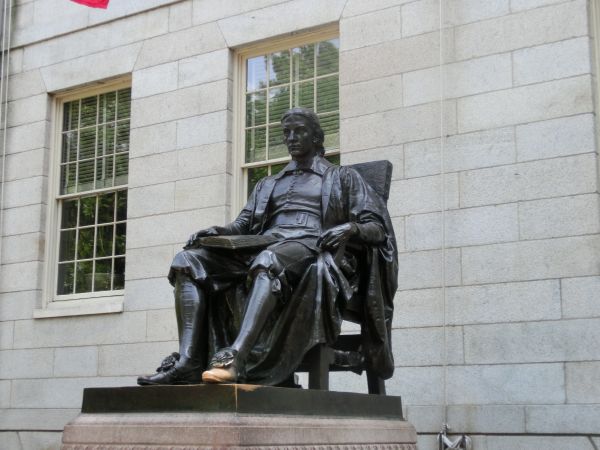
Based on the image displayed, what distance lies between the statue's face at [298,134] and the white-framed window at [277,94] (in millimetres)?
3189

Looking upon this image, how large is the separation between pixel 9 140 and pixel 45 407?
320cm

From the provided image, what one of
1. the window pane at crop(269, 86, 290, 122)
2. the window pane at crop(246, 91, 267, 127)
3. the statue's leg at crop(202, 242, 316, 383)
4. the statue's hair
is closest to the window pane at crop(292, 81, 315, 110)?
the window pane at crop(269, 86, 290, 122)

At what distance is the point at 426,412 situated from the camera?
815cm

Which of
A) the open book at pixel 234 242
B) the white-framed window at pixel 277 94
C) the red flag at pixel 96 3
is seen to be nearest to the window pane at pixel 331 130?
the white-framed window at pixel 277 94

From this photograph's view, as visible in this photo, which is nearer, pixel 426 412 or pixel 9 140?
pixel 426 412

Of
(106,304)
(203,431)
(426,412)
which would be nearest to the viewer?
(203,431)

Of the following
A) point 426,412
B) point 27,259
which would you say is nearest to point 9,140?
point 27,259

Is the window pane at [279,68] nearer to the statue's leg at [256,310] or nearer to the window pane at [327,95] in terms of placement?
the window pane at [327,95]

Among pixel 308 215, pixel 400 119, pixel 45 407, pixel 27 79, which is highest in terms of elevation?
pixel 27 79

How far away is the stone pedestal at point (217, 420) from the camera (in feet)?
15.0

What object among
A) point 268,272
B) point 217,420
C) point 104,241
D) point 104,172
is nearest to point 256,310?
point 268,272

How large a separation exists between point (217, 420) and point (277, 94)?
5.90 meters

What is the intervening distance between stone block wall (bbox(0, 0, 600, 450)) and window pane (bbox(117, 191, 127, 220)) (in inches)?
13.4

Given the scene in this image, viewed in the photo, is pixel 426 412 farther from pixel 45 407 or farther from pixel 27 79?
pixel 27 79
